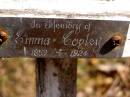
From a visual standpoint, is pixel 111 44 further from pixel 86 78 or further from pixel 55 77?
pixel 86 78

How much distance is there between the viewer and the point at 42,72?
227cm

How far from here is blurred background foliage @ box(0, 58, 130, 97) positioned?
4312mm

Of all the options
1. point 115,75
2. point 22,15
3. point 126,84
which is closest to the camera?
point 22,15

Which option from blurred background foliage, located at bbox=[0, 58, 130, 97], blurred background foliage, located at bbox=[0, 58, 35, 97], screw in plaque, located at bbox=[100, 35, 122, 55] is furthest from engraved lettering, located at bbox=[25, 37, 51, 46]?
blurred background foliage, located at bbox=[0, 58, 35, 97]

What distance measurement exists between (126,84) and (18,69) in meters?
0.98

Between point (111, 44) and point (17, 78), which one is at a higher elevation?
point (111, 44)

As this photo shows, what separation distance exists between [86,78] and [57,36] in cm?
293

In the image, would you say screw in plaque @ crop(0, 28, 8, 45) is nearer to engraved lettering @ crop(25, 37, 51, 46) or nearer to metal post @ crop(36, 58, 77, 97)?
engraved lettering @ crop(25, 37, 51, 46)

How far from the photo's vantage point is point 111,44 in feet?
6.79

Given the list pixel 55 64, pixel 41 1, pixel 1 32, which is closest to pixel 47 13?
pixel 41 1

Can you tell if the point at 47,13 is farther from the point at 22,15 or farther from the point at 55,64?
the point at 55,64

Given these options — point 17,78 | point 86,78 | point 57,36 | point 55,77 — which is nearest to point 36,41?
point 57,36

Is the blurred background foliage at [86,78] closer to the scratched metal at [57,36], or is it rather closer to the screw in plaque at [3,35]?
the scratched metal at [57,36]

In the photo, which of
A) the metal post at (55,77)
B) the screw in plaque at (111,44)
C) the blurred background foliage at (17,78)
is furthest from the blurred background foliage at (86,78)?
the screw in plaque at (111,44)
